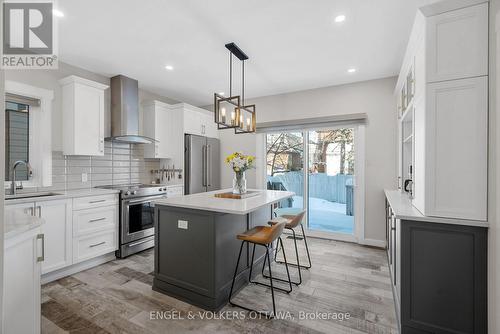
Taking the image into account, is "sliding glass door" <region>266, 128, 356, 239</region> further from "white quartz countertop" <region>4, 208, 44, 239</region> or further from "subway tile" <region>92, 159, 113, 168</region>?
"white quartz countertop" <region>4, 208, 44, 239</region>

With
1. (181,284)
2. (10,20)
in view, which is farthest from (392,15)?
(10,20)

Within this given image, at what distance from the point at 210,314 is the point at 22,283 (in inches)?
53.8

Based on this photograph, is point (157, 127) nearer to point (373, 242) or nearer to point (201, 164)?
point (201, 164)

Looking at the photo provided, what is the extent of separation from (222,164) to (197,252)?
10.1 ft

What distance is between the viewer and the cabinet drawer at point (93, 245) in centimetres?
281

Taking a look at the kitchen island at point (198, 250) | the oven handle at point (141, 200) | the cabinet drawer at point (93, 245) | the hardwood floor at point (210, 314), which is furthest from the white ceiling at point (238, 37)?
the hardwood floor at point (210, 314)

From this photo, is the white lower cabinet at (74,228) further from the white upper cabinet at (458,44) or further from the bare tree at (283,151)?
the white upper cabinet at (458,44)

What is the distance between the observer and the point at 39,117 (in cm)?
302

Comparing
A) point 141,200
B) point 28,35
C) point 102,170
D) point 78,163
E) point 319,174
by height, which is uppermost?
point 28,35

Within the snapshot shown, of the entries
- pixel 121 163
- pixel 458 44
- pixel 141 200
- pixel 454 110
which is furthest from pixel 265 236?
pixel 121 163

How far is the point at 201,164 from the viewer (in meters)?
4.55

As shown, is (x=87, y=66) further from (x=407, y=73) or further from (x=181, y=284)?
(x=407, y=73)

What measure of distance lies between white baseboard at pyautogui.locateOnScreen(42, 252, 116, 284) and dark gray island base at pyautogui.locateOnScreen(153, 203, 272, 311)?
1.18 metres

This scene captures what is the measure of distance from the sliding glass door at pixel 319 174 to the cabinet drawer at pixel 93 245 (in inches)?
96.3
